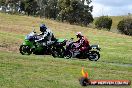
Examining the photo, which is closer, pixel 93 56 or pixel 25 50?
pixel 25 50

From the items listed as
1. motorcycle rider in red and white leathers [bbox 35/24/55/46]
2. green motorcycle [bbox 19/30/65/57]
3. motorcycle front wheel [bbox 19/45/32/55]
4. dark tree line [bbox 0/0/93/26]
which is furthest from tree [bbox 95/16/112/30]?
motorcycle front wheel [bbox 19/45/32/55]

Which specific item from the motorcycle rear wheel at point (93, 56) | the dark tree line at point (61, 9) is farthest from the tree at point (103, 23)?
the motorcycle rear wheel at point (93, 56)

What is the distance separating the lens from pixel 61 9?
85750 millimetres

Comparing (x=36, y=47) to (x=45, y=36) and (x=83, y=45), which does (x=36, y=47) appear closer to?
(x=45, y=36)

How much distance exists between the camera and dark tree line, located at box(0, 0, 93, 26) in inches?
3275

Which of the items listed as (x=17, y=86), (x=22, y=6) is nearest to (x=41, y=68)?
(x=17, y=86)

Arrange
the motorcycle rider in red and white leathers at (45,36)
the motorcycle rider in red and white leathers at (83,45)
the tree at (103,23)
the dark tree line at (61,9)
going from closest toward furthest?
the motorcycle rider in red and white leathers at (45,36) < the motorcycle rider in red and white leathers at (83,45) < the dark tree line at (61,9) < the tree at (103,23)

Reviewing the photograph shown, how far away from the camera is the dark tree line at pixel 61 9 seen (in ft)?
273

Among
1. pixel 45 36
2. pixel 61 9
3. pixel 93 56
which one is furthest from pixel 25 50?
pixel 61 9

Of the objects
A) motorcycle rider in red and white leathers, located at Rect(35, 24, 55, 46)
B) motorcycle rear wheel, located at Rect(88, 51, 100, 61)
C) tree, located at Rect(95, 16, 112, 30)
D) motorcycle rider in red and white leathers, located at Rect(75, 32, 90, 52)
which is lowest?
tree, located at Rect(95, 16, 112, 30)

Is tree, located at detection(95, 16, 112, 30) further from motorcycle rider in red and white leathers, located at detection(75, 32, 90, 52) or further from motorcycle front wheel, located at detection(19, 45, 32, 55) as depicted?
motorcycle front wheel, located at detection(19, 45, 32, 55)

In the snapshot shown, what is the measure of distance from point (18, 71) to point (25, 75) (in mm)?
875

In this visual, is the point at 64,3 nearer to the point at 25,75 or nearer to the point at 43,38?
the point at 43,38

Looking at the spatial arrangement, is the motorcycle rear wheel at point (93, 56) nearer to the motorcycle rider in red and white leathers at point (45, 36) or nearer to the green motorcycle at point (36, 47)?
the green motorcycle at point (36, 47)
